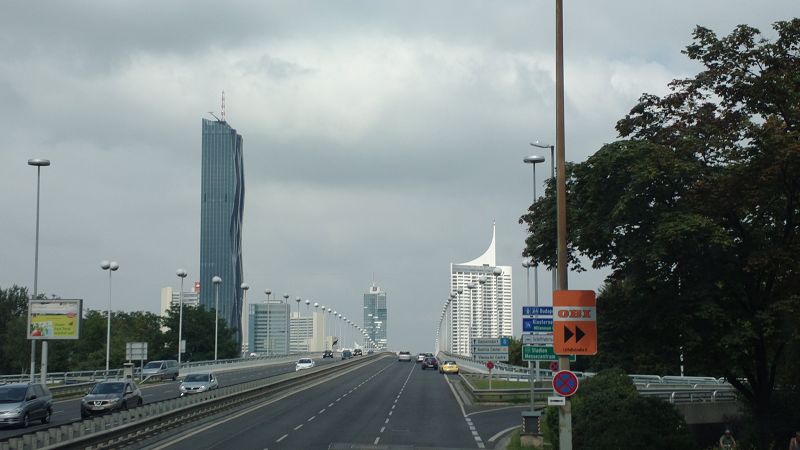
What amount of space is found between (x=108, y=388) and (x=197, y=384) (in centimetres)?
1357

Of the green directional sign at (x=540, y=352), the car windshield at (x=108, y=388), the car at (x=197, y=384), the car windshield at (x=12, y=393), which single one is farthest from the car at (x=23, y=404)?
the green directional sign at (x=540, y=352)

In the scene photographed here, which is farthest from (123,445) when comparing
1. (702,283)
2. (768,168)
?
(768,168)

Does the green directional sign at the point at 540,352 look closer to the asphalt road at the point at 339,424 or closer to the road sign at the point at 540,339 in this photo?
the road sign at the point at 540,339

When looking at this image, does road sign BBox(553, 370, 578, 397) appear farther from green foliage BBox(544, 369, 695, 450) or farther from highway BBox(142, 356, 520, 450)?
highway BBox(142, 356, 520, 450)

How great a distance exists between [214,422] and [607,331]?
66.4ft

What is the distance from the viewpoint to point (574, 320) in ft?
61.7

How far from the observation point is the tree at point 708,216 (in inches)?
877

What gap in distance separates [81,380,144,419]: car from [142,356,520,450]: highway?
3604mm

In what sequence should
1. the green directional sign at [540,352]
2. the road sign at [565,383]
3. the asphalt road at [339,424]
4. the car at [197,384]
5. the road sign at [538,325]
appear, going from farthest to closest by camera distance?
the car at [197,384] → the asphalt road at [339,424] → the green directional sign at [540,352] → the road sign at [538,325] → the road sign at [565,383]

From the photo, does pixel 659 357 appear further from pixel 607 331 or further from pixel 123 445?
pixel 123 445

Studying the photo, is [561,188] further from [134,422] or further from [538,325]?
[134,422]

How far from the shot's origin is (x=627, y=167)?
2333 cm

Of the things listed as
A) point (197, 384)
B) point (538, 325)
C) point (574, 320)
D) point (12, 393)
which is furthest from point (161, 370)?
point (574, 320)

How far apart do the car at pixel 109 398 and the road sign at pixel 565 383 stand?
25.5m
